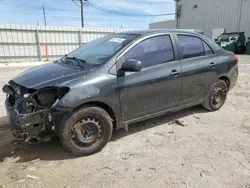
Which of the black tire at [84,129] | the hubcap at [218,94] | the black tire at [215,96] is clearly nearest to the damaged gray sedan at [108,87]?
the black tire at [84,129]

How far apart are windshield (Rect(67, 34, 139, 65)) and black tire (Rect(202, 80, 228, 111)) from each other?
2.03 meters

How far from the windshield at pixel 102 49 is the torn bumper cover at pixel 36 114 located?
2.81 feet

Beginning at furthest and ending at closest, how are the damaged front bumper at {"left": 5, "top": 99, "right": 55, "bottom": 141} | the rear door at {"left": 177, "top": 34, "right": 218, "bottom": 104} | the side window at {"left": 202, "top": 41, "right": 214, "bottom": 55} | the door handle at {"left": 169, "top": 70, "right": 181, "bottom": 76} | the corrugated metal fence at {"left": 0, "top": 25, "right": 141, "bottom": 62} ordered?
the corrugated metal fence at {"left": 0, "top": 25, "right": 141, "bottom": 62} < the side window at {"left": 202, "top": 41, "right": 214, "bottom": 55} < the rear door at {"left": 177, "top": 34, "right": 218, "bottom": 104} < the door handle at {"left": 169, "top": 70, "right": 181, "bottom": 76} < the damaged front bumper at {"left": 5, "top": 99, "right": 55, "bottom": 141}

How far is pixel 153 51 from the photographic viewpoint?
365 cm

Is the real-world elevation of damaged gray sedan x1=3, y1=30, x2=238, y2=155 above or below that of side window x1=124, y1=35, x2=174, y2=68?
below

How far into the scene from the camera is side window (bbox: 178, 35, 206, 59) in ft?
13.1

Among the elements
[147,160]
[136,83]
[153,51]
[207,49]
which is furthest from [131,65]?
[207,49]

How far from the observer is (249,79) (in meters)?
7.90

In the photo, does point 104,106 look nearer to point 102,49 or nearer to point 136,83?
point 136,83

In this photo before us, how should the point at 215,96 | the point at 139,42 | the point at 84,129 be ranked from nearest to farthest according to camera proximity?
the point at 84,129
the point at 139,42
the point at 215,96

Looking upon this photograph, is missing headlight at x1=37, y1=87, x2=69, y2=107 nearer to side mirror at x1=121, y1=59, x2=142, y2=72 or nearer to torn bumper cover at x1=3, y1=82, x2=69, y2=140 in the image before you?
torn bumper cover at x1=3, y1=82, x2=69, y2=140

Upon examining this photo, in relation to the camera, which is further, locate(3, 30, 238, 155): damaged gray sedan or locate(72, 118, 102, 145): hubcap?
locate(72, 118, 102, 145): hubcap

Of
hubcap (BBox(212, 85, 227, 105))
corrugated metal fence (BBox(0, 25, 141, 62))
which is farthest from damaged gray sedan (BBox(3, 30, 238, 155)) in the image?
corrugated metal fence (BBox(0, 25, 141, 62))

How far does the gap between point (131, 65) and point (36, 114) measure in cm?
139
